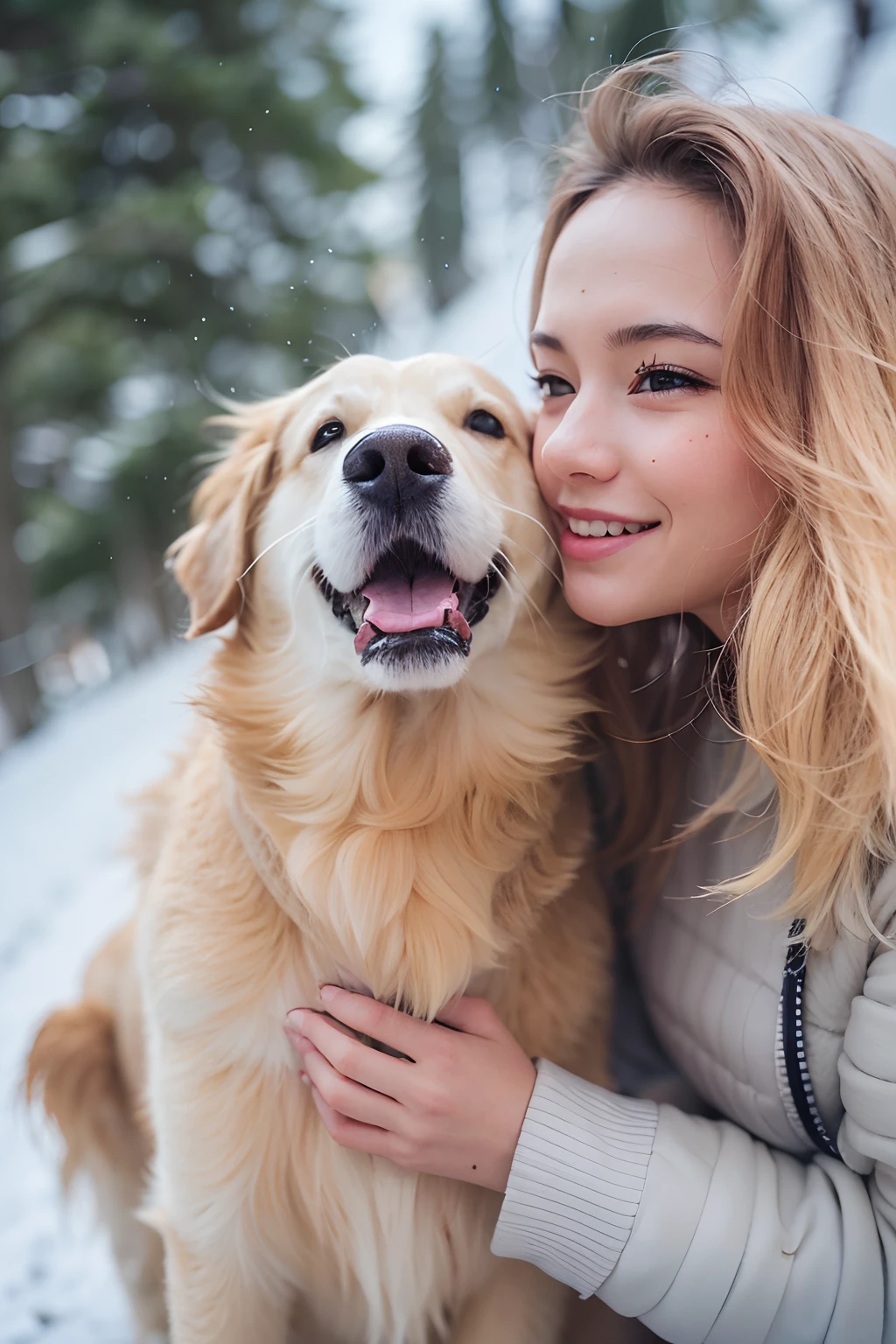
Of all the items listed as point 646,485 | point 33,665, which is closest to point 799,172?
point 646,485

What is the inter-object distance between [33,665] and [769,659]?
3.18 m

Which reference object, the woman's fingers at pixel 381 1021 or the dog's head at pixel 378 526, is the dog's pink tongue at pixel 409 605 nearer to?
the dog's head at pixel 378 526

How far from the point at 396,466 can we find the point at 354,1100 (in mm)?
689

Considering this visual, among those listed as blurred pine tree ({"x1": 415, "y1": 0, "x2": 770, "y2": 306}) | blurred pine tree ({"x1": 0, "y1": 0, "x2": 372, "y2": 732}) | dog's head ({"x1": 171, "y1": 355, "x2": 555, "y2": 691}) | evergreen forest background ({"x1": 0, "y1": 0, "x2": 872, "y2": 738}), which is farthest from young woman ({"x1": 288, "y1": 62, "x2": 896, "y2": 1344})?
blurred pine tree ({"x1": 0, "y1": 0, "x2": 372, "y2": 732})

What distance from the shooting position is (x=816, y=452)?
92 cm

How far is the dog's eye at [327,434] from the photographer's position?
3.72 feet

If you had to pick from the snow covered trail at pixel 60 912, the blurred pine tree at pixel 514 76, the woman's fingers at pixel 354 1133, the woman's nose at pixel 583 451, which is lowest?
the snow covered trail at pixel 60 912

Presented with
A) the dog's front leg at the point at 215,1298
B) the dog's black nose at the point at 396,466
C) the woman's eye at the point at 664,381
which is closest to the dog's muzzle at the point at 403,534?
the dog's black nose at the point at 396,466

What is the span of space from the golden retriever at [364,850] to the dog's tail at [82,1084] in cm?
30

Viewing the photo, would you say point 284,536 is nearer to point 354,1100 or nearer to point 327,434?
point 327,434

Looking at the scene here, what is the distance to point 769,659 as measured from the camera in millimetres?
958

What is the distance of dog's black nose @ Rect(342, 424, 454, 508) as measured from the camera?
3.14 feet

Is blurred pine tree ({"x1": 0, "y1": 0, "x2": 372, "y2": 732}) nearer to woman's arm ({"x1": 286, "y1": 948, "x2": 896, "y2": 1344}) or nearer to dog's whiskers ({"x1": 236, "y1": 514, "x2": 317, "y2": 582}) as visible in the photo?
dog's whiskers ({"x1": 236, "y1": 514, "x2": 317, "y2": 582})

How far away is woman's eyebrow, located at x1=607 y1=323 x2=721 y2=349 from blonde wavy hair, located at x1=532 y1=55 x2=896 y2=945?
0.04 metres
